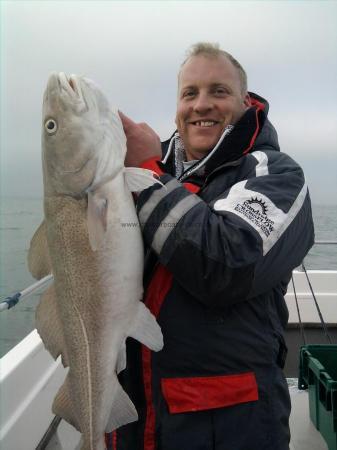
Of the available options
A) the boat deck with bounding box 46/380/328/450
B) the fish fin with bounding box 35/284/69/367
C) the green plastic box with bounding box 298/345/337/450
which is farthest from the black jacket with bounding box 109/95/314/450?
the boat deck with bounding box 46/380/328/450

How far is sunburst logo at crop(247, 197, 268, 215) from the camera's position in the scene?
166cm

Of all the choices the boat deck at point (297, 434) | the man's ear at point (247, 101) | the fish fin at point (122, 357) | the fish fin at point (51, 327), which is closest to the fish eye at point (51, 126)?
the fish fin at point (51, 327)

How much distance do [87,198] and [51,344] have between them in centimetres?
68

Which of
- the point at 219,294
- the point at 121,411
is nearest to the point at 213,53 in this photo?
the point at 219,294

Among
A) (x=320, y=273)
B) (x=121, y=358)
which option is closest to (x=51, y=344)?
(x=121, y=358)

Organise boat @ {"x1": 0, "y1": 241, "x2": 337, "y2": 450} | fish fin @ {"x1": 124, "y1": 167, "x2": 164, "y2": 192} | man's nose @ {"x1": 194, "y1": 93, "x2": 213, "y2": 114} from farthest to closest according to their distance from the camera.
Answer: boat @ {"x1": 0, "y1": 241, "x2": 337, "y2": 450} → man's nose @ {"x1": 194, "y1": 93, "x2": 213, "y2": 114} → fish fin @ {"x1": 124, "y1": 167, "x2": 164, "y2": 192}

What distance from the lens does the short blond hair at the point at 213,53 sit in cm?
235

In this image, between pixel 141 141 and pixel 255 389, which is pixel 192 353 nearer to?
pixel 255 389

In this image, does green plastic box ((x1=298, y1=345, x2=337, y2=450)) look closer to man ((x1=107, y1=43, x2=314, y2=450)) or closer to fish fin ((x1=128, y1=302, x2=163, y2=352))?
man ((x1=107, y1=43, x2=314, y2=450))

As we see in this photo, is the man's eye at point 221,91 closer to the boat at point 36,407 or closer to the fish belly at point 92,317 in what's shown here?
the fish belly at point 92,317

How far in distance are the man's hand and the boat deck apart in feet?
7.21

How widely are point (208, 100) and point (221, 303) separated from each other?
3.85 feet

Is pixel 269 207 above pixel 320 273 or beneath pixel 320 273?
above

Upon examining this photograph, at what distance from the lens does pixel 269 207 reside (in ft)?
5.49
